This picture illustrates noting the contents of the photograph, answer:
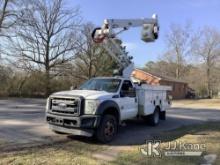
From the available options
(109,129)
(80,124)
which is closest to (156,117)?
(109,129)

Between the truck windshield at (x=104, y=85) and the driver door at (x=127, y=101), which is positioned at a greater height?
the truck windshield at (x=104, y=85)

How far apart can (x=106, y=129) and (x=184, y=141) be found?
2.43 m

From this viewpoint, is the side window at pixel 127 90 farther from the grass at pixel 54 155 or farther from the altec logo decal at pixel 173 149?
the grass at pixel 54 155

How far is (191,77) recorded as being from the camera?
82.9 meters

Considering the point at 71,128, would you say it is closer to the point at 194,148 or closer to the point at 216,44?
the point at 194,148

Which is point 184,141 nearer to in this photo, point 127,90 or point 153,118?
point 127,90

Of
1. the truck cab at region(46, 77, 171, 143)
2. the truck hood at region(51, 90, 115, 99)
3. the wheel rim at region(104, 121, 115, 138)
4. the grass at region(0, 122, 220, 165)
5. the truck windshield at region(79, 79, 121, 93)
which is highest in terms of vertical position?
the truck windshield at region(79, 79, 121, 93)

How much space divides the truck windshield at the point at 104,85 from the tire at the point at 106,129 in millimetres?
1310

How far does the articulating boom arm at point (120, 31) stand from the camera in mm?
14688

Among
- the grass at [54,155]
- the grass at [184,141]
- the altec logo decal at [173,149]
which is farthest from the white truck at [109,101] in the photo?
the altec logo decal at [173,149]

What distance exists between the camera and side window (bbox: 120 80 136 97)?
42.3ft

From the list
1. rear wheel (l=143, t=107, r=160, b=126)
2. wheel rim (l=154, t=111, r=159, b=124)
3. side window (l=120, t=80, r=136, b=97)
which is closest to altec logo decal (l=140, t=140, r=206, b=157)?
side window (l=120, t=80, r=136, b=97)

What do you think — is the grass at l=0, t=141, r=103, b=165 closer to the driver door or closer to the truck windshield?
the driver door

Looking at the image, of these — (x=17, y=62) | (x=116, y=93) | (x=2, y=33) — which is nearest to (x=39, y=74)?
(x=17, y=62)
